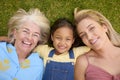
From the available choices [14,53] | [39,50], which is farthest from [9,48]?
[39,50]

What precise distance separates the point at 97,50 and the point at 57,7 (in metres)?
0.79

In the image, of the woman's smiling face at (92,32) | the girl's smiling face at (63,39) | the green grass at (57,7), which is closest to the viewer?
the woman's smiling face at (92,32)

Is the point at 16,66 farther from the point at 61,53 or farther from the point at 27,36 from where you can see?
the point at 61,53

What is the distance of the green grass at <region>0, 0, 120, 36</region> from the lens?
10.9 ft

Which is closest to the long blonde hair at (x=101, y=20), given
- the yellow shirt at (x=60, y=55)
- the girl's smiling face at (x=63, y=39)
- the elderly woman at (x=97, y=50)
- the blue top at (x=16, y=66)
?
the elderly woman at (x=97, y=50)

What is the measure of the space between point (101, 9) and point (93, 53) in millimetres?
657

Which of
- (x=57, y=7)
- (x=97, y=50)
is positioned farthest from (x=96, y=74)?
(x=57, y=7)

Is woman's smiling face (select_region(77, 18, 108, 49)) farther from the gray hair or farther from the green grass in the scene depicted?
the green grass

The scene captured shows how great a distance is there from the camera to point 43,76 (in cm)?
293

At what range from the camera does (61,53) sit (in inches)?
116

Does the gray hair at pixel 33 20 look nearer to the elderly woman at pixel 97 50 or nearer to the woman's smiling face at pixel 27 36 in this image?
the woman's smiling face at pixel 27 36

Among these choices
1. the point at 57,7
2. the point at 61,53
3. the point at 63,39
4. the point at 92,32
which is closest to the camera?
the point at 92,32

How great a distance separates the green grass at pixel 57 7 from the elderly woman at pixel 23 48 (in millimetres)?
340

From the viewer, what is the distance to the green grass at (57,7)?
3320mm
